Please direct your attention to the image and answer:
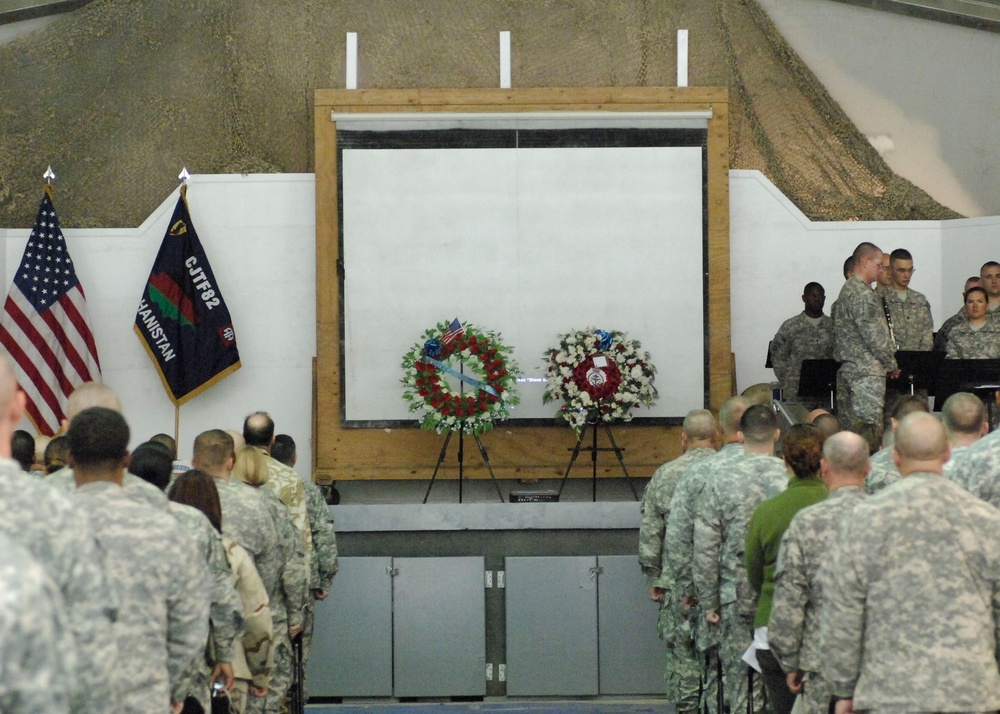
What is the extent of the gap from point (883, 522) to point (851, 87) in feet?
30.2

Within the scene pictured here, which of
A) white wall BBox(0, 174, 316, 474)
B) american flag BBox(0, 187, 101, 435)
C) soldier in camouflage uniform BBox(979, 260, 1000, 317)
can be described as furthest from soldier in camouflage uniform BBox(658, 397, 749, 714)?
american flag BBox(0, 187, 101, 435)

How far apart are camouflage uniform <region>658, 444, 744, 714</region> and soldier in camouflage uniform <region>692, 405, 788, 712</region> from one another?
0.09m

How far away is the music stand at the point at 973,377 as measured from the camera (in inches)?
338

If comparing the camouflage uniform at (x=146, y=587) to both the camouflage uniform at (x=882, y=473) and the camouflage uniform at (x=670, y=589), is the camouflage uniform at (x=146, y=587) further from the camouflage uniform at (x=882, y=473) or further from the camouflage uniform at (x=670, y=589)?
the camouflage uniform at (x=670, y=589)

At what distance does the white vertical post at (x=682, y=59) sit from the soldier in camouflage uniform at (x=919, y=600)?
277 inches

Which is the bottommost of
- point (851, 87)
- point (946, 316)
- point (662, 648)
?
point (662, 648)

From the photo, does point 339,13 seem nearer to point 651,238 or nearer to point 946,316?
point 651,238

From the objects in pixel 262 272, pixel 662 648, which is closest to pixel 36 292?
pixel 262 272

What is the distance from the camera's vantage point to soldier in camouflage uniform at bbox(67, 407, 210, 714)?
3766 millimetres

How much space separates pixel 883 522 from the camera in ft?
13.1

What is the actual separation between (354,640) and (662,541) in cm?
238

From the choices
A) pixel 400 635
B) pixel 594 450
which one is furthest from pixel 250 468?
pixel 594 450

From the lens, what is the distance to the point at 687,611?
22.5 ft

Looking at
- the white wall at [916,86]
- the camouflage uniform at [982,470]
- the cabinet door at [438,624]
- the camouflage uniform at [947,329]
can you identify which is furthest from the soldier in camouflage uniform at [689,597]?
the white wall at [916,86]
